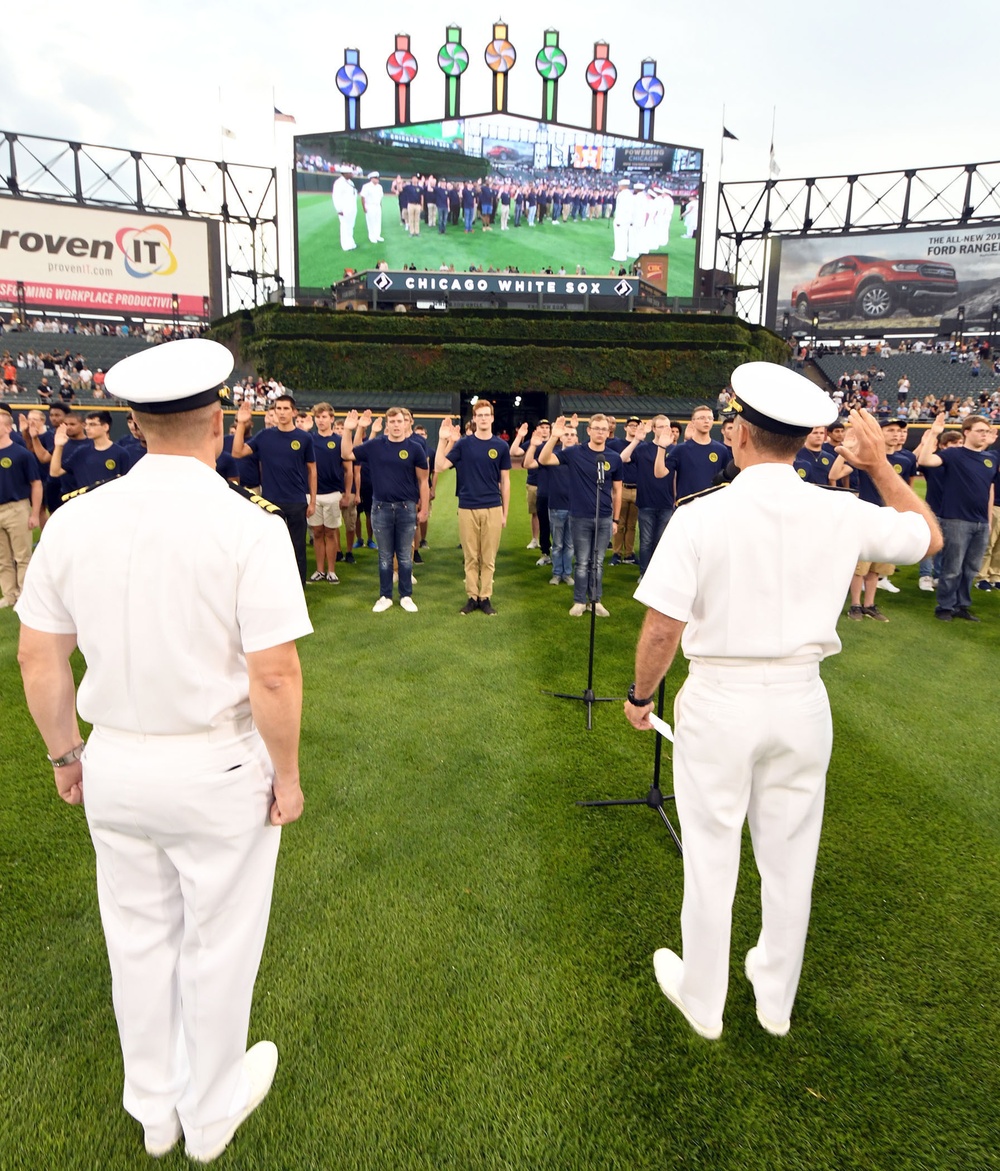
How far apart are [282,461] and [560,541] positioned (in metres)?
4.08

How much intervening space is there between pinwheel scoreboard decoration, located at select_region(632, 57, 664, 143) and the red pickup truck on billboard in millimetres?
15480

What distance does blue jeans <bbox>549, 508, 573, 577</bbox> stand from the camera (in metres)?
10.3

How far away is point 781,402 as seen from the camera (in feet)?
7.85

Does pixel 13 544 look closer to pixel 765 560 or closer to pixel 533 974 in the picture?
pixel 533 974

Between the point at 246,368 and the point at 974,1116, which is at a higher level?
the point at 246,368

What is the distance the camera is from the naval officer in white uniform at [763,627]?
2.41 meters

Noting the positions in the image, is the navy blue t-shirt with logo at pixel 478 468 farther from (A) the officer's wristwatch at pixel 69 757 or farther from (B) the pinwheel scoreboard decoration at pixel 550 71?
(B) the pinwheel scoreboard decoration at pixel 550 71

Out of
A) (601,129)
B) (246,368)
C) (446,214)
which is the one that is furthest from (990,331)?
(246,368)

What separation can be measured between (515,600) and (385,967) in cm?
665

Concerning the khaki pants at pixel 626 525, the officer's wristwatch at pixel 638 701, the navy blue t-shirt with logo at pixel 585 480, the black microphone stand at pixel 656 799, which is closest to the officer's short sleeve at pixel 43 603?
the officer's wristwatch at pixel 638 701

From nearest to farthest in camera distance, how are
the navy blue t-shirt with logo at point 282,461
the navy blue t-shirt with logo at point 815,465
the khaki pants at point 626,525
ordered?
1. the navy blue t-shirt with logo at point 815,465
2. the navy blue t-shirt with logo at point 282,461
3. the khaki pants at point 626,525

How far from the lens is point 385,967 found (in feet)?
10.4

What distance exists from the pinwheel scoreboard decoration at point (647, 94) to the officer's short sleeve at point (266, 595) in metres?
55.3

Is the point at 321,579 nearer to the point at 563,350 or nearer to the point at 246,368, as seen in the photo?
the point at 563,350
